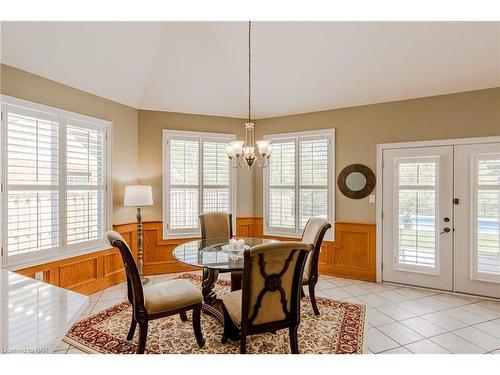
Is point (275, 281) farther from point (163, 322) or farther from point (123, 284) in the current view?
point (123, 284)

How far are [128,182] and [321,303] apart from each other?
3184 millimetres

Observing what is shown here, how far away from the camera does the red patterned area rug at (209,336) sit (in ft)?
8.15

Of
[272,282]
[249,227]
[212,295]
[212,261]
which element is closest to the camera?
[272,282]

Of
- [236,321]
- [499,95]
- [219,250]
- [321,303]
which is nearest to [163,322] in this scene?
[219,250]

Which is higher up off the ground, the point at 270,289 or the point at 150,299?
the point at 270,289

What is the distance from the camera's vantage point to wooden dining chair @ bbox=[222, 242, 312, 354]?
2.07m

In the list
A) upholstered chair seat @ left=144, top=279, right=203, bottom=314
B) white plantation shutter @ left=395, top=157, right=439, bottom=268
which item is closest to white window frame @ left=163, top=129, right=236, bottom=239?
upholstered chair seat @ left=144, top=279, right=203, bottom=314

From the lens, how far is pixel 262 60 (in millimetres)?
4020

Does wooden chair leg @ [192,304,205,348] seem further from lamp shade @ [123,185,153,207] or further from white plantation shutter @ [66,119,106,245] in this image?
white plantation shutter @ [66,119,106,245]

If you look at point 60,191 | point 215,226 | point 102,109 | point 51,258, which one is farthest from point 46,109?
point 215,226

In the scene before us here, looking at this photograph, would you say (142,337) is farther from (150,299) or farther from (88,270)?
(88,270)

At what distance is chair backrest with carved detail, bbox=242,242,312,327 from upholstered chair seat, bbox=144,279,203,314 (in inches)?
23.7

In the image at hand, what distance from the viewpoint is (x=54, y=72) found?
10.8 ft

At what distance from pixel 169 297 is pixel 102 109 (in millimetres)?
2868
